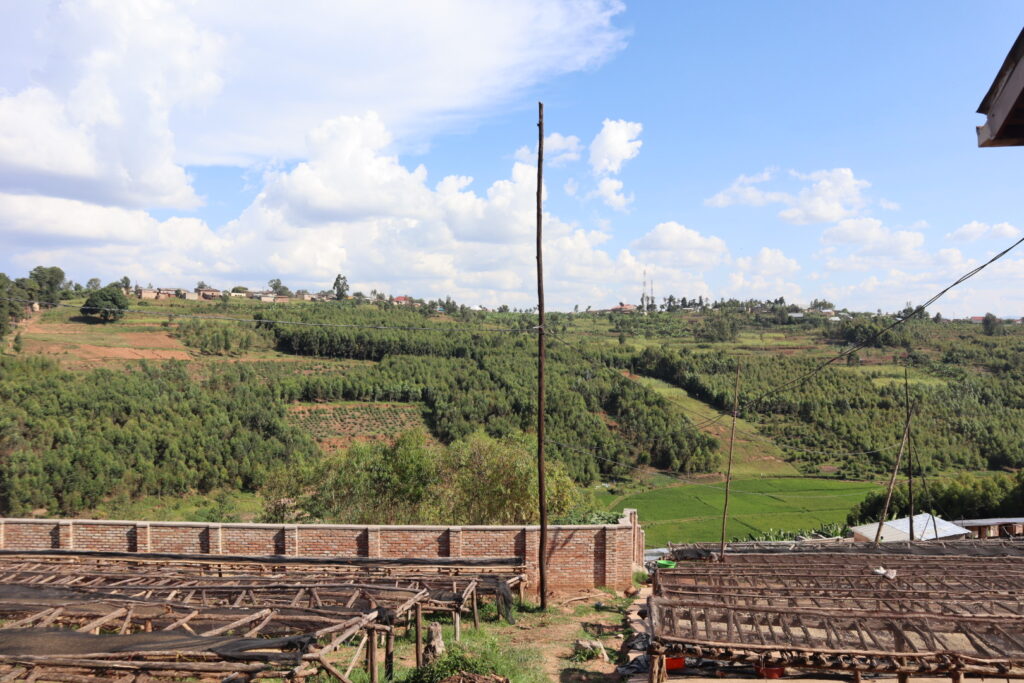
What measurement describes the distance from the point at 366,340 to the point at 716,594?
71.6 metres

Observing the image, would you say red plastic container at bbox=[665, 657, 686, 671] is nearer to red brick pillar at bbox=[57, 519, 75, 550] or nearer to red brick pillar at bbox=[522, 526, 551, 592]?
red brick pillar at bbox=[522, 526, 551, 592]

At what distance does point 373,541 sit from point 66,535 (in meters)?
8.29

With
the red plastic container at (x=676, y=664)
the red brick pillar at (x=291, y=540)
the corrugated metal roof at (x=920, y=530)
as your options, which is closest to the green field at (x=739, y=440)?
the corrugated metal roof at (x=920, y=530)

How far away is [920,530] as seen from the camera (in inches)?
1004

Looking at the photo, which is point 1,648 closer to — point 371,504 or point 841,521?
point 371,504

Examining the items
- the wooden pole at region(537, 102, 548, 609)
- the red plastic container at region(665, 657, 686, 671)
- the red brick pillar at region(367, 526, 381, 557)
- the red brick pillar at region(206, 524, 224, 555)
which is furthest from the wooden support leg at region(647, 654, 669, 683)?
the red brick pillar at region(206, 524, 224, 555)

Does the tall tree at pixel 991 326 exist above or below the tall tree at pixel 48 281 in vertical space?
below

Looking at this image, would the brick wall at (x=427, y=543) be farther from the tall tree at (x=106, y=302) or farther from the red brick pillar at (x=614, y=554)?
the tall tree at (x=106, y=302)

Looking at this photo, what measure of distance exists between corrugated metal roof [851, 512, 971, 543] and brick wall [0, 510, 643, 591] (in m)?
15.0

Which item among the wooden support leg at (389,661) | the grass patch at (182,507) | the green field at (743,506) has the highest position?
the wooden support leg at (389,661)

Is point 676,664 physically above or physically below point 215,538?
below

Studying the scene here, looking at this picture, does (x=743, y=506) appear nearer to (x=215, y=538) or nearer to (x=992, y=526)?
(x=992, y=526)

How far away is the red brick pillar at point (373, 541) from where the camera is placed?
50.5 ft

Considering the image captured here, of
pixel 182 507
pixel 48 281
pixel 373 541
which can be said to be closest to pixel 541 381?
pixel 373 541
